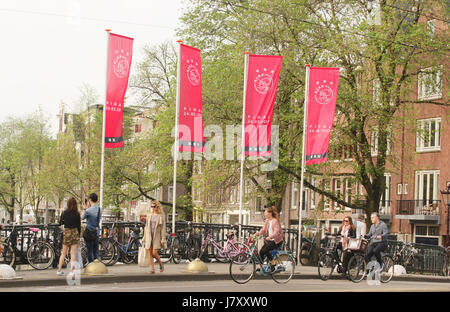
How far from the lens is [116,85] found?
22.5m

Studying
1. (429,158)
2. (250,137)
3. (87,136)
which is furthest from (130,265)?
(87,136)

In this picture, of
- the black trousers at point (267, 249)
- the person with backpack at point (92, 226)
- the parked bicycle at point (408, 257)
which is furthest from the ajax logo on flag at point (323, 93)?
the person with backpack at point (92, 226)

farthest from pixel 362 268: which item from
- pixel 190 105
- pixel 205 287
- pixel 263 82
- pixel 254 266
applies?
pixel 190 105

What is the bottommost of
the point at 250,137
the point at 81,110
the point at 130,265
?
the point at 130,265

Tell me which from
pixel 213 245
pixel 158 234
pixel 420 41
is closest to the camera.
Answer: pixel 158 234

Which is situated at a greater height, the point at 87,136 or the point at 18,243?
the point at 87,136

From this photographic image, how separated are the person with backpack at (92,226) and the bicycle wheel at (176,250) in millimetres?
5104

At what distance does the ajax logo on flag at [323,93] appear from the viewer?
86.0 feet

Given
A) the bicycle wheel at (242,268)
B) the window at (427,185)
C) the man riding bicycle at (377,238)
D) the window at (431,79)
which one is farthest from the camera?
the window at (427,185)

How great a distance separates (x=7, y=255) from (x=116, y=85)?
17.9ft

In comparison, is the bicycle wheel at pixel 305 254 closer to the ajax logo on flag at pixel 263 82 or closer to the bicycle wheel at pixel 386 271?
the bicycle wheel at pixel 386 271

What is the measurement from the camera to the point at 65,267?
73.6 feet

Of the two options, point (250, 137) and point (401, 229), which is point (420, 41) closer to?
point (250, 137)

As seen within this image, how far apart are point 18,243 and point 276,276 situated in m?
7.15
